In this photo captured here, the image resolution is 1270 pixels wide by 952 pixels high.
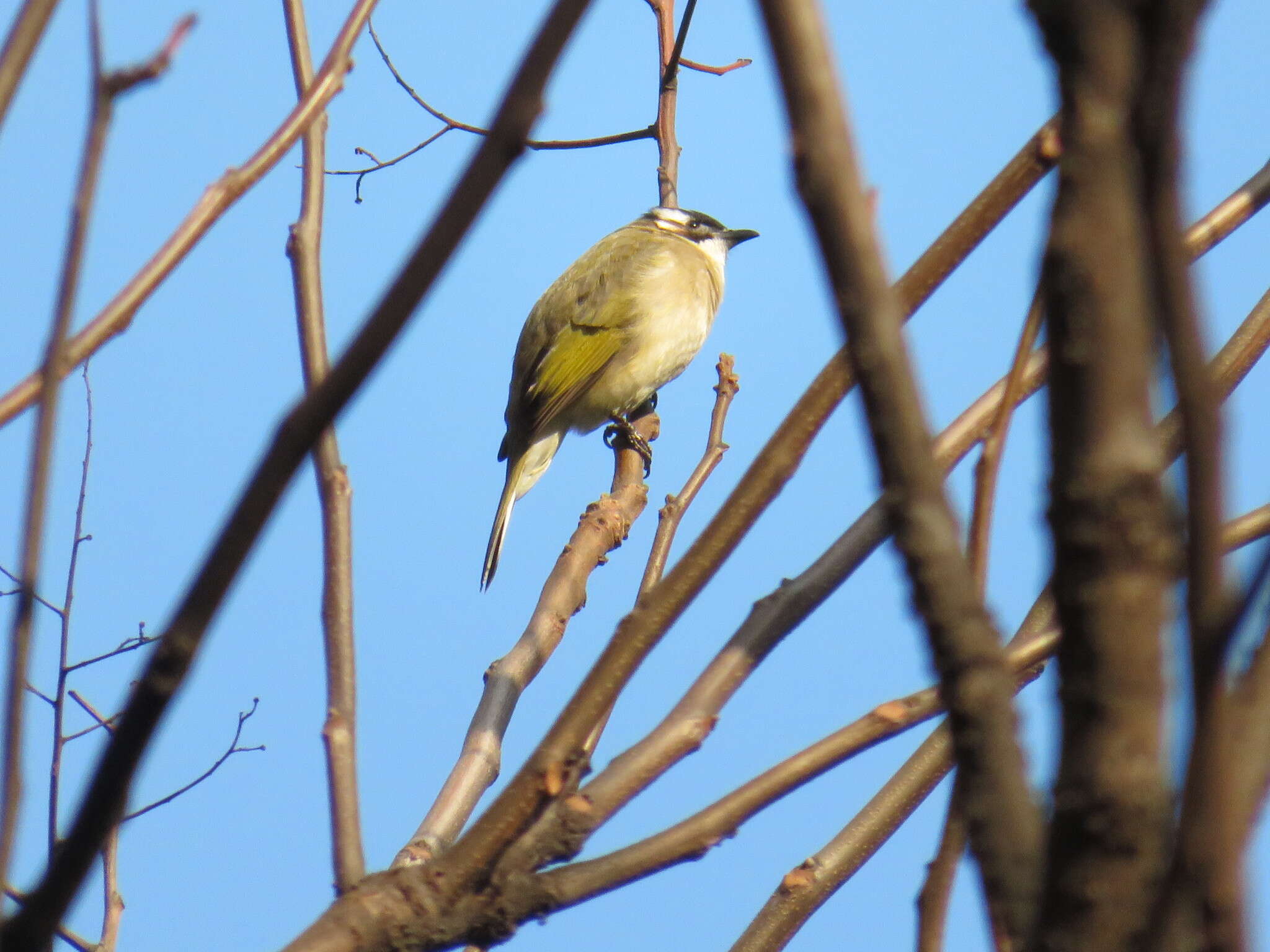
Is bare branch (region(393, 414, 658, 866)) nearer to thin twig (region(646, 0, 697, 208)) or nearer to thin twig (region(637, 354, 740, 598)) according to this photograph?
thin twig (region(637, 354, 740, 598))

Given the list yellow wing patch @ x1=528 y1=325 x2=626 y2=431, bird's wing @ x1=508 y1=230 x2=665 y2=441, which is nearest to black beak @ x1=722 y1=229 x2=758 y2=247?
bird's wing @ x1=508 y1=230 x2=665 y2=441

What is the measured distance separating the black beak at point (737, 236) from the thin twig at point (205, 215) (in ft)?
24.6

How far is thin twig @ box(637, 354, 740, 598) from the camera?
11.1 ft

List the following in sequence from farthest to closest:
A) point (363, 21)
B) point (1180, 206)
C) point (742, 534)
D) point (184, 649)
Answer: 1. point (363, 21)
2. point (742, 534)
3. point (184, 649)
4. point (1180, 206)

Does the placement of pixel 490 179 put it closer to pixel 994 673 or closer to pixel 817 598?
pixel 994 673

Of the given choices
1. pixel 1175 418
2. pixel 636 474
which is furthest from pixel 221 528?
pixel 636 474

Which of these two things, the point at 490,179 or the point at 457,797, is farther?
the point at 457,797

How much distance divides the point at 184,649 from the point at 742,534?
2.13 feet

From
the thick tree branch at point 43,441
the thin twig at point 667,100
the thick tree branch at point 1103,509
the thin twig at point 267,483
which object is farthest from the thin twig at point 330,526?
the thin twig at point 667,100

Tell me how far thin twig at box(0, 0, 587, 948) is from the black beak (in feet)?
27.1

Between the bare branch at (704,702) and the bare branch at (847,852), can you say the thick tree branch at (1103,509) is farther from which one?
the bare branch at (847,852)

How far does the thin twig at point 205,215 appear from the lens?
5.14ft

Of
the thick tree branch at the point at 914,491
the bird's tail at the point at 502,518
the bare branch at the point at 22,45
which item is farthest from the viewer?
the bird's tail at the point at 502,518

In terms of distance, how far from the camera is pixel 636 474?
533 cm
